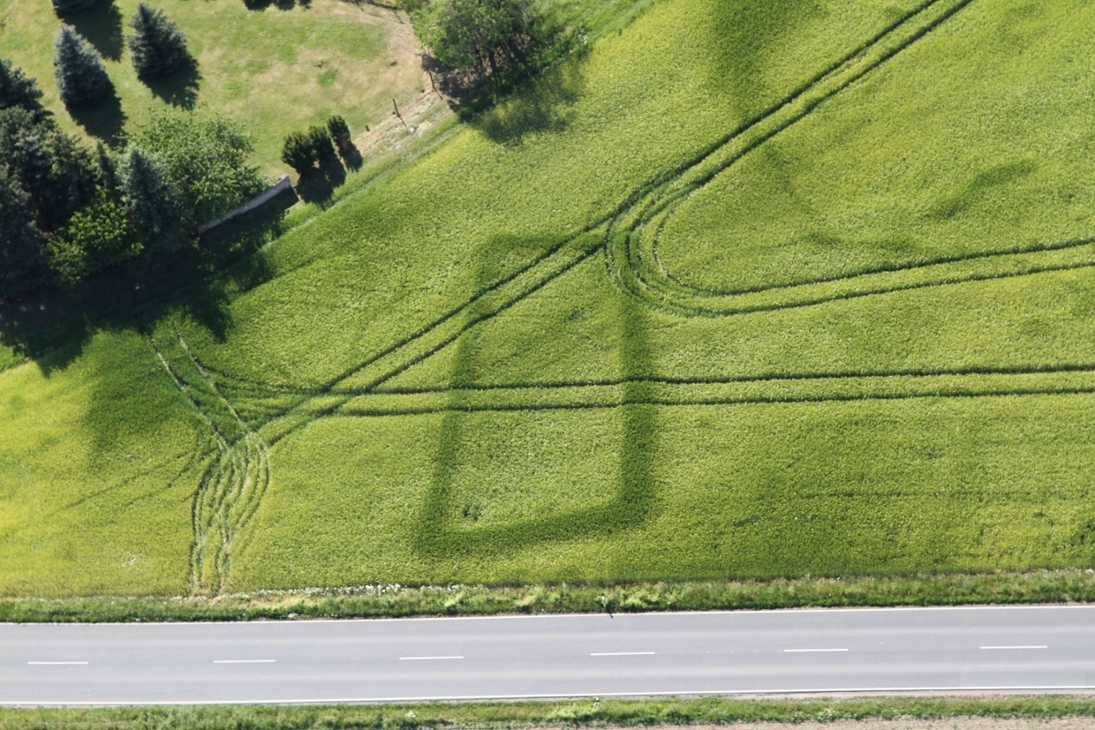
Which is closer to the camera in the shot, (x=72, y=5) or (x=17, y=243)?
(x=17, y=243)

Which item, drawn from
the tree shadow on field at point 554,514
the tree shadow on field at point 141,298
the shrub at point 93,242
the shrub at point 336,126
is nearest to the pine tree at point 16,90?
the shrub at point 93,242

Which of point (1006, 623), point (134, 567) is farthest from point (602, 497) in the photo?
point (134, 567)

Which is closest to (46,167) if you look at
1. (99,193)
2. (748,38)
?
(99,193)

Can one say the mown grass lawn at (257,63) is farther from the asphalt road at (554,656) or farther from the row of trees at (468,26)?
the asphalt road at (554,656)

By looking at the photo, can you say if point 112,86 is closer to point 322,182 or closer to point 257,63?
point 257,63

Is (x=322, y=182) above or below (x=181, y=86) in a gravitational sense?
below

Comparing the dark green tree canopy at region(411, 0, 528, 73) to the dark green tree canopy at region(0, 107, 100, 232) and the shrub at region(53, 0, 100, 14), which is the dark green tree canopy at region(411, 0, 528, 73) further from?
the shrub at region(53, 0, 100, 14)

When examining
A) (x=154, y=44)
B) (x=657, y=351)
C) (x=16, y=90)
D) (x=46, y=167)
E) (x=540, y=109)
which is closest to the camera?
(x=657, y=351)
